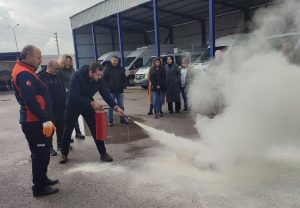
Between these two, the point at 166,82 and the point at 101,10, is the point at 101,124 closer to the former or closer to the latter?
the point at 166,82

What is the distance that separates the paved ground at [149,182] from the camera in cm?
363

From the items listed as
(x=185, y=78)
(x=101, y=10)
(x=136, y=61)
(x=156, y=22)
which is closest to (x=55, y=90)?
(x=185, y=78)

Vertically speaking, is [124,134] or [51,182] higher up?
[51,182]

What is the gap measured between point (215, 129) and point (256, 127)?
2.15ft

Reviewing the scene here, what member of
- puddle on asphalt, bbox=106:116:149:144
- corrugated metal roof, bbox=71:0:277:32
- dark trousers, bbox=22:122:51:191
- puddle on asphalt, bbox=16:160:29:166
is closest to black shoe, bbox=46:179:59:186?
dark trousers, bbox=22:122:51:191

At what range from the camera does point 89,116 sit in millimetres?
5238

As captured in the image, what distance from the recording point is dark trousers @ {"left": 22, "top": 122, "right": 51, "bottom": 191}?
12.8 ft

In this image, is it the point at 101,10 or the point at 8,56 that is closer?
the point at 101,10

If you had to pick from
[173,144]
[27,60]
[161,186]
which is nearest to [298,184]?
[161,186]

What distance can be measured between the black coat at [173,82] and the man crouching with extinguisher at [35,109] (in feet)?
18.0

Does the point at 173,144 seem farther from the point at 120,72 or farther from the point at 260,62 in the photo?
the point at 120,72

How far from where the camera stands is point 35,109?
3736mm

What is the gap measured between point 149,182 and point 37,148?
157 centimetres

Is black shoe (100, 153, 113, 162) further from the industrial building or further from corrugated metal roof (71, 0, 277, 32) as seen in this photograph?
corrugated metal roof (71, 0, 277, 32)
